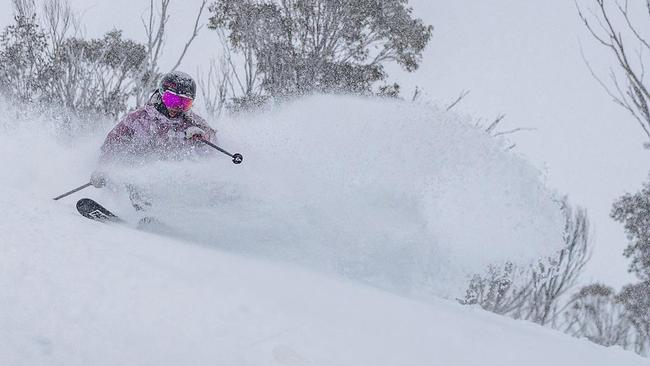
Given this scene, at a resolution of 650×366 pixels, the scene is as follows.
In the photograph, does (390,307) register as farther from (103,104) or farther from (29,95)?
(29,95)

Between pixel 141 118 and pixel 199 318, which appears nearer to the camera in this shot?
pixel 199 318

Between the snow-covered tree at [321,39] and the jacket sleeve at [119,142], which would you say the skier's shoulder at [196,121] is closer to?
the jacket sleeve at [119,142]

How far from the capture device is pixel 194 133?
5.19 m

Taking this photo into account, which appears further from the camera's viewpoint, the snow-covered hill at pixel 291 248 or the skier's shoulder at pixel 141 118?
the skier's shoulder at pixel 141 118

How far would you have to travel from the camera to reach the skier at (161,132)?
5.29 meters

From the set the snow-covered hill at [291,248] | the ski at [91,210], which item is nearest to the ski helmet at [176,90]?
the snow-covered hill at [291,248]

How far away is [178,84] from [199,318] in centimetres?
338

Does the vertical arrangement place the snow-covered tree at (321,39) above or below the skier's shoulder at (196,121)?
above

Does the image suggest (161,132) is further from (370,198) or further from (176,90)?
(370,198)

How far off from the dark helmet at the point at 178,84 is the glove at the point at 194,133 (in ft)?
1.27

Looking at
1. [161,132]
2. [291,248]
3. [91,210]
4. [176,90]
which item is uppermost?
[176,90]

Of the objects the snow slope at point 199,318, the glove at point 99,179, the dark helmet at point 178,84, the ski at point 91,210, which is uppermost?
the dark helmet at point 178,84

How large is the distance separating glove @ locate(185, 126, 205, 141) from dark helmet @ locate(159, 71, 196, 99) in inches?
15.2

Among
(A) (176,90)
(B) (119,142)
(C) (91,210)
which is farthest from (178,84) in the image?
(C) (91,210)
